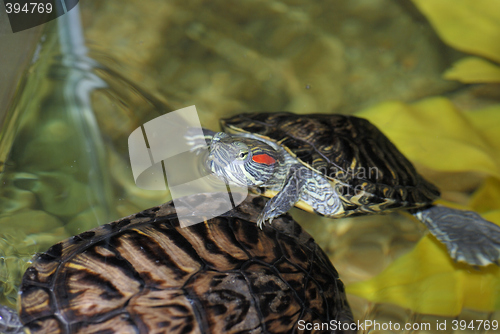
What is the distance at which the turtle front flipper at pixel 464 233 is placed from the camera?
2.67m

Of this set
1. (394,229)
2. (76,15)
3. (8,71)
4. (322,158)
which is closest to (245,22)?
(76,15)

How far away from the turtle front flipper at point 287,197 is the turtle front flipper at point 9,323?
5.36 feet

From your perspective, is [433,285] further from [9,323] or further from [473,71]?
[9,323]

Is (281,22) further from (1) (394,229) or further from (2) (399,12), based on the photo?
(1) (394,229)

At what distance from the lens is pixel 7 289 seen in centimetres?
235

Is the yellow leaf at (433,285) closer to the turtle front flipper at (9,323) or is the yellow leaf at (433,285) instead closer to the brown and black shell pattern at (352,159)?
the brown and black shell pattern at (352,159)

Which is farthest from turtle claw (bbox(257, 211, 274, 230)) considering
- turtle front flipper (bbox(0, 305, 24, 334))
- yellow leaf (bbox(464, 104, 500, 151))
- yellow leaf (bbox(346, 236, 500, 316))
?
yellow leaf (bbox(464, 104, 500, 151))

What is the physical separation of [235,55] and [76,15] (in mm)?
1731

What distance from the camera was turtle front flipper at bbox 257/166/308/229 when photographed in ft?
8.03

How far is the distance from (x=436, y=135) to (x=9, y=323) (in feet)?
12.7

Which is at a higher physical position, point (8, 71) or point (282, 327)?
point (8, 71)

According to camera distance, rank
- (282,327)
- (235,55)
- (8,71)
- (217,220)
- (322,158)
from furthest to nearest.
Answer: (235,55)
(8,71)
(322,158)
(217,220)
(282,327)

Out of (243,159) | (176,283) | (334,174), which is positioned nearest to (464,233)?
(334,174)

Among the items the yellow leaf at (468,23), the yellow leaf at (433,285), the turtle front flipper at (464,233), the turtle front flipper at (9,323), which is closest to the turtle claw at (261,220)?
the yellow leaf at (433,285)
